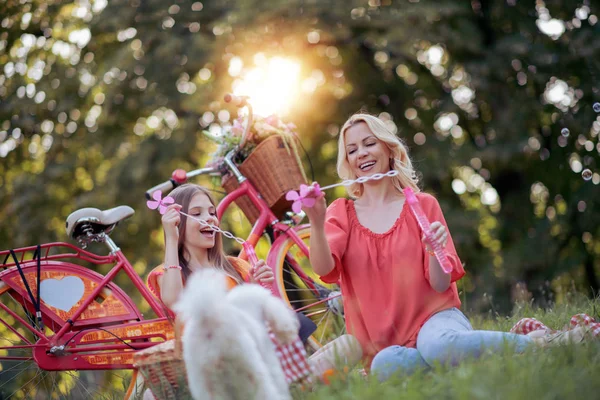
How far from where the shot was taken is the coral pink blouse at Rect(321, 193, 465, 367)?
2.93 m

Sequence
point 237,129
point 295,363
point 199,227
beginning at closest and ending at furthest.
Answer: point 295,363 → point 199,227 → point 237,129

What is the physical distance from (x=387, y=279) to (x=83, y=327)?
1.59 m

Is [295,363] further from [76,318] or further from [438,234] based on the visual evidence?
[76,318]

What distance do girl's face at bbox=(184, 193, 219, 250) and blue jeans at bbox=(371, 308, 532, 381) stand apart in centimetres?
109

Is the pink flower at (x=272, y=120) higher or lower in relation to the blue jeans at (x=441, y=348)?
higher

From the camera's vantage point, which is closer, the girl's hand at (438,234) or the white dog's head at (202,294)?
the white dog's head at (202,294)

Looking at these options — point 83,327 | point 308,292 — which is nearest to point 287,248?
point 308,292

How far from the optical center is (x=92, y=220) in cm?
351

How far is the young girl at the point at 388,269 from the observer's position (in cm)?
272

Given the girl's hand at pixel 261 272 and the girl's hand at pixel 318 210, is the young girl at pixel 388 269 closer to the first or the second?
the girl's hand at pixel 318 210

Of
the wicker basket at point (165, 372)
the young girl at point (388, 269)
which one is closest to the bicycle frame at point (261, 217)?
the young girl at point (388, 269)

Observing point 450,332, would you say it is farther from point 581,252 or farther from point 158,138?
point 158,138

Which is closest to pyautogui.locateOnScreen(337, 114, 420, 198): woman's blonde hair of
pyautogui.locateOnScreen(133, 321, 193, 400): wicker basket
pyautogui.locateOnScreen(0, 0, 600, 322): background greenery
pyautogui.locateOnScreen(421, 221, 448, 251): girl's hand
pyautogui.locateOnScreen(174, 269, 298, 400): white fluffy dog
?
pyautogui.locateOnScreen(421, 221, 448, 251): girl's hand

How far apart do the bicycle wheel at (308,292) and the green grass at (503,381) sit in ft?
4.96
